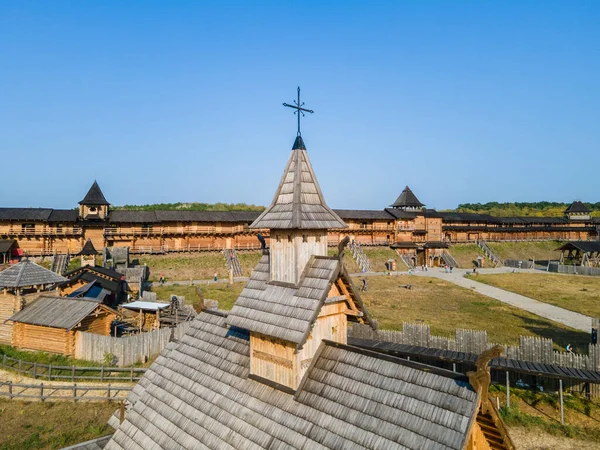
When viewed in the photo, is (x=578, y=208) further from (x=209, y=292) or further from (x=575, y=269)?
(x=209, y=292)

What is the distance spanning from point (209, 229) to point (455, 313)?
127ft

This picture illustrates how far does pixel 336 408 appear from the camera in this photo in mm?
6793

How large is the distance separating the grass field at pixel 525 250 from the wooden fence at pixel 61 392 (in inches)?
2823

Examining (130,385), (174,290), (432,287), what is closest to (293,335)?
(130,385)

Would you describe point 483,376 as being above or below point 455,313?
above

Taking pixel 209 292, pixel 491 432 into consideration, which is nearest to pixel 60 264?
pixel 209 292

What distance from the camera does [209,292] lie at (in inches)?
1432

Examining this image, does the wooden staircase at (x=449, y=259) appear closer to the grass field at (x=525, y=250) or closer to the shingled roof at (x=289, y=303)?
the grass field at (x=525, y=250)

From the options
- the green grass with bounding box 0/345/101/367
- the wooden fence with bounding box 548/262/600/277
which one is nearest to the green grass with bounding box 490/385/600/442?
the green grass with bounding box 0/345/101/367

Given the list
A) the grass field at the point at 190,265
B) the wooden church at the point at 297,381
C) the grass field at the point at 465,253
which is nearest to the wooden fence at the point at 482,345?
the wooden church at the point at 297,381

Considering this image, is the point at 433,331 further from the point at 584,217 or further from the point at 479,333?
the point at 584,217

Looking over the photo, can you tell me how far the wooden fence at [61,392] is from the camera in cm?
1634

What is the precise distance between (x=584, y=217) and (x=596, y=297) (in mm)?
63482

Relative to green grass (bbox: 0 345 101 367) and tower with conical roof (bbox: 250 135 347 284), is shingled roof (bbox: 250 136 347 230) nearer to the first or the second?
tower with conical roof (bbox: 250 135 347 284)
